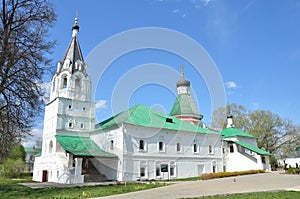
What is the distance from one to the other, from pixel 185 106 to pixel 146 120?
11803 mm

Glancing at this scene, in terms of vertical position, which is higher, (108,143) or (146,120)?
(146,120)

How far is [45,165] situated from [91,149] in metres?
6.10

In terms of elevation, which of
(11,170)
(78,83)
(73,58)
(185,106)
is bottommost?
(11,170)

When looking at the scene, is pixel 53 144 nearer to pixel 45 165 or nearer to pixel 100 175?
pixel 45 165

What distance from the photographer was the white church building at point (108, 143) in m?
26.3

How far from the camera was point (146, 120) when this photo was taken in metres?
30.1

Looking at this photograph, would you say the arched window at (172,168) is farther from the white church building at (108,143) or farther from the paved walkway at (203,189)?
the paved walkway at (203,189)

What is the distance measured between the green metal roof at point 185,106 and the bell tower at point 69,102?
14.5 meters

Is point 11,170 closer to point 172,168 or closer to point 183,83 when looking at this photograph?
point 172,168

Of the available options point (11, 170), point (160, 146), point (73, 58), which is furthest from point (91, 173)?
point (11, 170)

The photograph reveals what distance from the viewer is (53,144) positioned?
2783 cm

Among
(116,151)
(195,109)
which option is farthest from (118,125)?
(195,109)

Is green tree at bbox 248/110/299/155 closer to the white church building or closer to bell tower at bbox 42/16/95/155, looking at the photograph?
the white church building

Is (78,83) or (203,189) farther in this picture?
(78,83)
